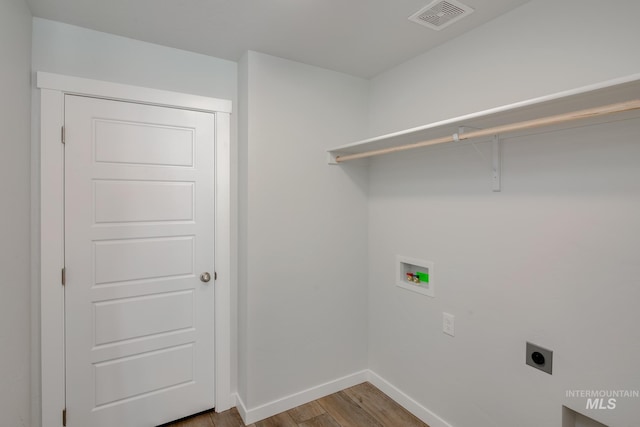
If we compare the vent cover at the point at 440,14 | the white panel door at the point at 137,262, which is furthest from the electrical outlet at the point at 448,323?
the vent cover at the point at 440,14

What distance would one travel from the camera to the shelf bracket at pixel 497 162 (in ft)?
5.39

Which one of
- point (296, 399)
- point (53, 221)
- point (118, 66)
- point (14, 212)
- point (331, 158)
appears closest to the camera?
point (14, 212)

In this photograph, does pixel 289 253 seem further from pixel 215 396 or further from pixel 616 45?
pixel 616 45

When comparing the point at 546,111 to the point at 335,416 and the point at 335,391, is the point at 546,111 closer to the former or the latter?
the point at 335,416

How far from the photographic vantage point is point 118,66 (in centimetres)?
188

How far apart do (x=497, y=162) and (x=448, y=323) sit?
1002mm

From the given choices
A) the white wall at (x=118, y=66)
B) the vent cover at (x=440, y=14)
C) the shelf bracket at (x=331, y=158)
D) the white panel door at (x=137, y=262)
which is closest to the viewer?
the vent cover at (x=440, y=14)

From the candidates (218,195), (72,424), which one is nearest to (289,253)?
(218,195)

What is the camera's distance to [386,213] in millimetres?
2406

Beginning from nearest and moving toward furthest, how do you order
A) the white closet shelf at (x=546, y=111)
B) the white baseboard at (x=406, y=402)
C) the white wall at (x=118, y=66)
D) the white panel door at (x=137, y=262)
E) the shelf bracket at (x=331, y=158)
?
the white closet shelf at (x=546, y=111) < the white wall at (x=118, y=66) < the white panel door at (x=137, y=262) < the white baseboard at (x=406, y=402) < the shelf bracket at (x=331, y=158)

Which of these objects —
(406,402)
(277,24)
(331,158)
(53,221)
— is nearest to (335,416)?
(406,402)

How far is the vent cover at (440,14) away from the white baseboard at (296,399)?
2494 mm

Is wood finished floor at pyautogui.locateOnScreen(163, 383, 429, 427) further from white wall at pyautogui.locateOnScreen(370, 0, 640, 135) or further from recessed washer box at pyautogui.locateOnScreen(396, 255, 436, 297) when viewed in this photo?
white wall at pyautogui.locateOnScreen(370, 0, 640, 135)

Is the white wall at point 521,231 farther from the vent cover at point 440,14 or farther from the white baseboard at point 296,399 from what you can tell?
the white baseboard at point 296,399
